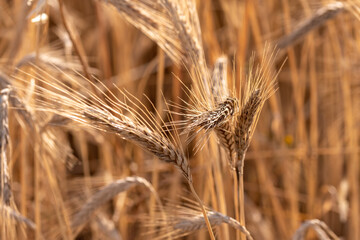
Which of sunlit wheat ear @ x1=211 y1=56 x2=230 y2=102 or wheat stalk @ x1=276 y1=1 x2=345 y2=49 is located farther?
wheat stalk @ x1=276 y1=1 x2=345 y2=49

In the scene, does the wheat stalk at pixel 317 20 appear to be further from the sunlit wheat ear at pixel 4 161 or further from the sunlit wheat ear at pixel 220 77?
the sunlit wheat ear at pixel 4 161

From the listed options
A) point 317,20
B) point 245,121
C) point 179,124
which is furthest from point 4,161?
point 317,20

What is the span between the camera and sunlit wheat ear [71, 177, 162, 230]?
1.34m

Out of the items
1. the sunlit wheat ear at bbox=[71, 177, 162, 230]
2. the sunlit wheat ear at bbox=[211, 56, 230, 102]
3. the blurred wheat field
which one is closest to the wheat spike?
the blurred wheat field

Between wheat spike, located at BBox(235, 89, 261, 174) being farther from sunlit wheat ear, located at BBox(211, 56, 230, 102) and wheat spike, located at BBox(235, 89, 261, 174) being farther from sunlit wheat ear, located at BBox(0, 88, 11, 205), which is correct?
sunlit wheat ear, located at BBox(0, 88, 11, 205)

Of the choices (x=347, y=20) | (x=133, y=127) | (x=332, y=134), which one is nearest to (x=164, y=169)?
(x=332, y=134)

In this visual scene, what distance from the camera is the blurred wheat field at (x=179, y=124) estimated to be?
3.15ft

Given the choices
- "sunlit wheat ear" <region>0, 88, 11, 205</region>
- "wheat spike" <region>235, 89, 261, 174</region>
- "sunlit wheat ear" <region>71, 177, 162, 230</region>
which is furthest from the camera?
"sunlit wheat ear" <region>71, 177, 162, 230</region>

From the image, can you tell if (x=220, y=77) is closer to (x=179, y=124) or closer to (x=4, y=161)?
(x=179, y=124)

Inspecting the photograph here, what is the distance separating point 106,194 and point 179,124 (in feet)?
1.69

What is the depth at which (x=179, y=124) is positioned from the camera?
36.0 inches

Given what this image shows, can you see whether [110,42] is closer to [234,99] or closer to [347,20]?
[347,20]

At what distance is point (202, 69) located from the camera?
1.15m

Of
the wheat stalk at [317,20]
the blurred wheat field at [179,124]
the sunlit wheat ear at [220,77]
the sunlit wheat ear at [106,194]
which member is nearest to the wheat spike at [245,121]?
the blurred wheat field at [179,124]
